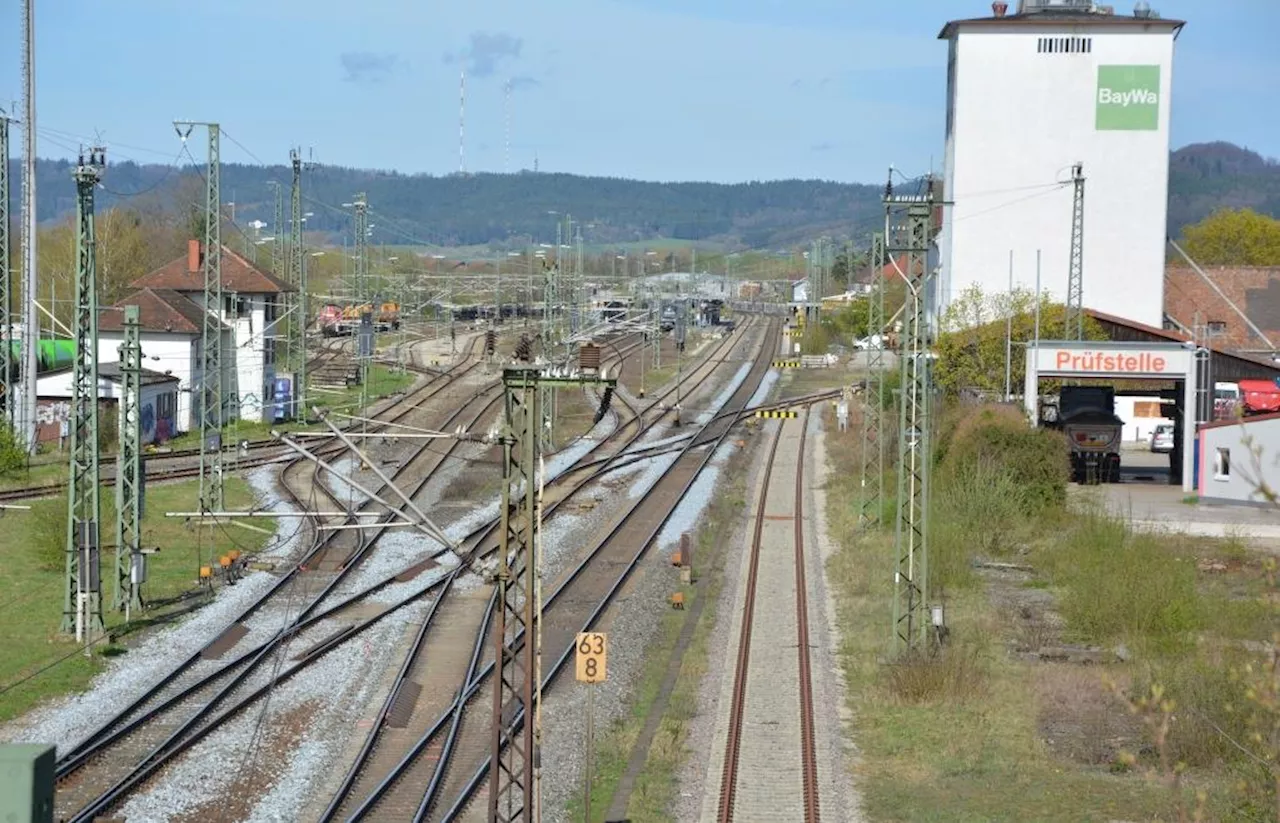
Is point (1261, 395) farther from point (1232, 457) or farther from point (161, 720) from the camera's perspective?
point (161, 720)

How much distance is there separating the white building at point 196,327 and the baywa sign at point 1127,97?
32571 mm

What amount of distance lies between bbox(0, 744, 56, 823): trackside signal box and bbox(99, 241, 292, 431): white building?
41.4 m

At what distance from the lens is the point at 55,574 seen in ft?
86.5

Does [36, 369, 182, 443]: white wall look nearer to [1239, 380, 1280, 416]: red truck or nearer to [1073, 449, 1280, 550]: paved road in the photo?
[1073, 449, 1280, 550]: paved road

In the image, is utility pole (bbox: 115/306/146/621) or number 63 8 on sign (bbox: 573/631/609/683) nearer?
number 63 8 on sign (bbox: 573/631/609/683)

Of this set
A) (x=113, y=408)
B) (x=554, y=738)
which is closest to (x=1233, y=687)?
(x=554, y=738)

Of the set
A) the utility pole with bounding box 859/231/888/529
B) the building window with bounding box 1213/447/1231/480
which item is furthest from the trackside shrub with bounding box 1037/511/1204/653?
the building window with bounding box 1213/447/1231/480

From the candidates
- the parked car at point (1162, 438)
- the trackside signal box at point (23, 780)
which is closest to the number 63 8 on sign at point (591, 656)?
the trackside signal box at point (23, 780)

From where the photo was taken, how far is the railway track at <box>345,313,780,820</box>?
15.2 meters

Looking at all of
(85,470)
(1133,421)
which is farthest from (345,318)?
(85,470)

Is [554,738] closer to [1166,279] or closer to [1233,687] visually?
[1233,687]

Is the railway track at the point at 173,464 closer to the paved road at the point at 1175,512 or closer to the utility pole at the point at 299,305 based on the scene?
the utility pole at the point at 299,305

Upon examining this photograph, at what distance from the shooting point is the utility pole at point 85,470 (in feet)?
69.7

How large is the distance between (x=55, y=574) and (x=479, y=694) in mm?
10335
